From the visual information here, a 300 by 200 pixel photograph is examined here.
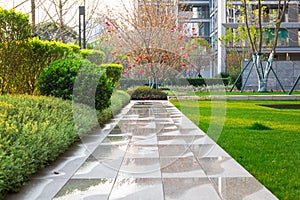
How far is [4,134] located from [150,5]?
657 inches

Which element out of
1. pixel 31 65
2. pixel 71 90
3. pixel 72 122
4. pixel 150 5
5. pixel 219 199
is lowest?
pixel 219 199

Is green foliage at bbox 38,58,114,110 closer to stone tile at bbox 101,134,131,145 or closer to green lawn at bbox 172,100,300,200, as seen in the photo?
stone tile at bbox 101,134,131,145

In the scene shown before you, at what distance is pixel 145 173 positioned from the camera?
4.64m

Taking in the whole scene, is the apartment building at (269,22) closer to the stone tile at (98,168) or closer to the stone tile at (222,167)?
the stone tile at (222,167)

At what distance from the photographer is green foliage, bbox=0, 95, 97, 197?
3885 millimetres

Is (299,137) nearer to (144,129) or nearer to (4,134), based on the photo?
(144,129)

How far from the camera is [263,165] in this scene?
16.4ft

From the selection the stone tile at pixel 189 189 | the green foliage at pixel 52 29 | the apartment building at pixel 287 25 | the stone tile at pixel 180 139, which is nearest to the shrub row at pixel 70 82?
the green foliage at pixel 52 29

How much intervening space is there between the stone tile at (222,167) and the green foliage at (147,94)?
14.6 meters

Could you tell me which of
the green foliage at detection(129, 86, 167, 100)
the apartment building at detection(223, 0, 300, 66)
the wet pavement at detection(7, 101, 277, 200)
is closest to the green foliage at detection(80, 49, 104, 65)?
the green foliage at detection(129, 86, 167, 100)

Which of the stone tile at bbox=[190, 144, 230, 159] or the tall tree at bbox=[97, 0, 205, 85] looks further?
the tall tree at bbox=[97, 0, 205, 85]

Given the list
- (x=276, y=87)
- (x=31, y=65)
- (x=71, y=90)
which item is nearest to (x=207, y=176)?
(x=71, y=90)

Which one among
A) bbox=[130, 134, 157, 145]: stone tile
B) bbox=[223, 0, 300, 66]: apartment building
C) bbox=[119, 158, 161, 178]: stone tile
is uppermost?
bbox=[223, 0, 300, 66]: apartment building

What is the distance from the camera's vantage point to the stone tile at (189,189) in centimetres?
372
